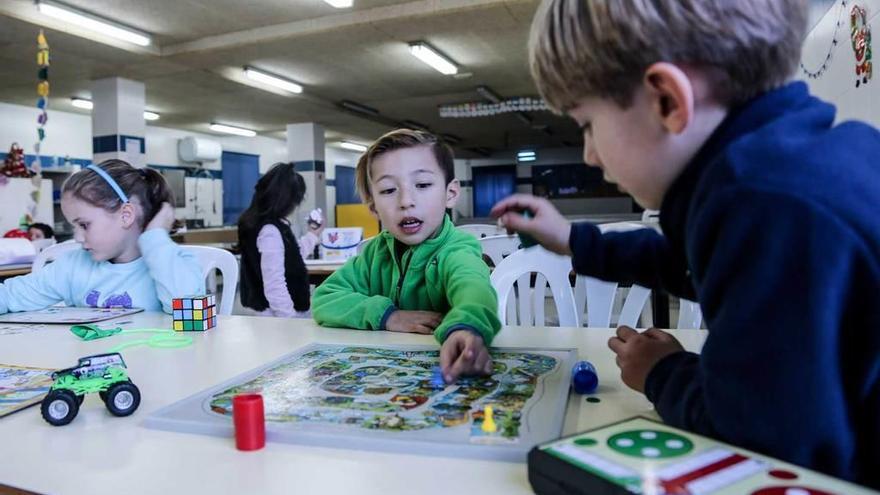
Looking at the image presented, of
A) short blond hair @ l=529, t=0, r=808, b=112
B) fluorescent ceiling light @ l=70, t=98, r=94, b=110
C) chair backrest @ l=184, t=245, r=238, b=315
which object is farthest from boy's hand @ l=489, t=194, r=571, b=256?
fluorescent ceiling light @ l=70, t=98, r=94, b=110

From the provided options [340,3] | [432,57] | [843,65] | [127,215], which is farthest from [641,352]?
[432,57]

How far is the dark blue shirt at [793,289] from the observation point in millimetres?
416

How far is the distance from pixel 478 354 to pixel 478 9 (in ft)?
14.6

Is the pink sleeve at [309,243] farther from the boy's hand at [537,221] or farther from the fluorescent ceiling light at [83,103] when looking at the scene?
the fluorescent ceiling light at [83,103]

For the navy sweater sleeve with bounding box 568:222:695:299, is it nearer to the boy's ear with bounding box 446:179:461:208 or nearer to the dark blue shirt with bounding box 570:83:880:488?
the dark blue shirt with bounding box 570:83:880:488

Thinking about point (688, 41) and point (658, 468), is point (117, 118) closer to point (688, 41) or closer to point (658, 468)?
point (688, 41)

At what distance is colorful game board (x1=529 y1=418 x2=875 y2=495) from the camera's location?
15.3 inches

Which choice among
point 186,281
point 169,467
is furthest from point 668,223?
point 186,281

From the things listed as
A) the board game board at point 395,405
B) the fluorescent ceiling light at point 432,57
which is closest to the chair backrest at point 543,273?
the board game board at point 395,405

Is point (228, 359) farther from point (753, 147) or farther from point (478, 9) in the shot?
point (478, 9)

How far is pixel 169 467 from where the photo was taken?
55 cm

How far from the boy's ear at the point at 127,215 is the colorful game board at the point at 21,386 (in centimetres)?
76

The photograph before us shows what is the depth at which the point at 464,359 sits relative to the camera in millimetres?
774

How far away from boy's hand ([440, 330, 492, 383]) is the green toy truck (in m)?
0.36
